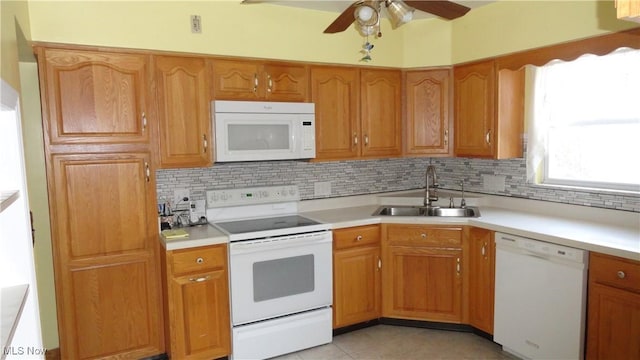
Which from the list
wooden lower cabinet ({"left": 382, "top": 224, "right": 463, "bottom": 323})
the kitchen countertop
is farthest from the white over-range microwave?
wooden lower cabinet ({"left": 382, "top": 224, "right": 463, "bottom": 323})

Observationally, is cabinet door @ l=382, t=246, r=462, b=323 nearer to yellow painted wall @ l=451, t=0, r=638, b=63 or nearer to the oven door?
the oven door

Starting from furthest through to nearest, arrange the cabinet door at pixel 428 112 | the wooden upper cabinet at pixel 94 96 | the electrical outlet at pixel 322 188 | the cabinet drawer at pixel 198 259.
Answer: the electrical outlet at pixel 322 188 → the cabinet door at pixel 428 112 → the cabinet drawer at pixel 198 259 → the wooden upper cabinet at pixel 94 96

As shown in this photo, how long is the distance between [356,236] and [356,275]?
298mm

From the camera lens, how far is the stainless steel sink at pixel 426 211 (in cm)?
338

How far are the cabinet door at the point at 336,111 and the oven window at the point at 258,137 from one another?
32 cm

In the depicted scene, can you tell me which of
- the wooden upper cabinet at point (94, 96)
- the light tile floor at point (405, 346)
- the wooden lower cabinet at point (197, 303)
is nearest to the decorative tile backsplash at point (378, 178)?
the wooden upper cabinet at point (94, 96)

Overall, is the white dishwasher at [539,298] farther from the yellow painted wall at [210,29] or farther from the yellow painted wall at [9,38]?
the yellow painted wall at [9,38]

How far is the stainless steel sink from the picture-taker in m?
3.38

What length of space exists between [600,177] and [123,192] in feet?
10.3

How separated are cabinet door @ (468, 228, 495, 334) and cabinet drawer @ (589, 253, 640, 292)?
2.19ft

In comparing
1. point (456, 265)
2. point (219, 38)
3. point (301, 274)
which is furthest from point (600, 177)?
point (219, 38)

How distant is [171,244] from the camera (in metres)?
2.59

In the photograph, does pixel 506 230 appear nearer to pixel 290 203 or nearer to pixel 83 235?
pixel 290 203
